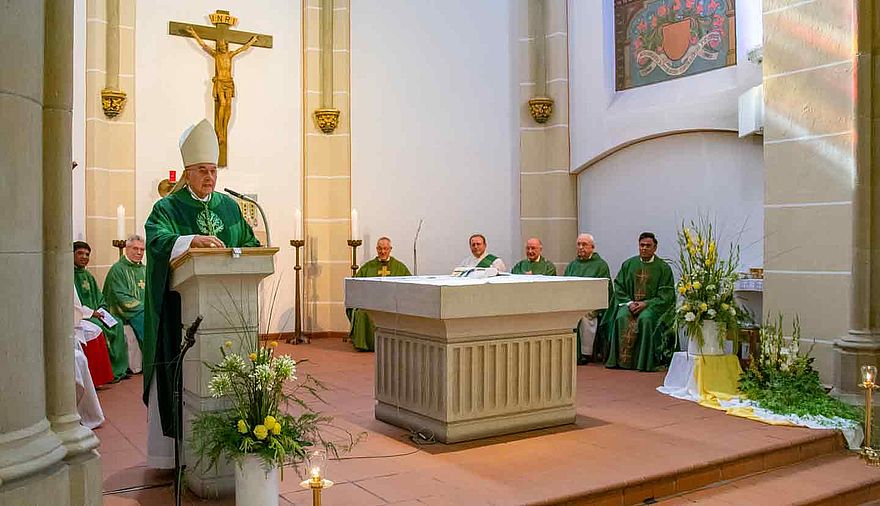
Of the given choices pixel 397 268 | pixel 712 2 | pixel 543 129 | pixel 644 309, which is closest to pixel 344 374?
pixel 397 268

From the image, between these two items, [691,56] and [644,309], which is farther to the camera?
[691,56]

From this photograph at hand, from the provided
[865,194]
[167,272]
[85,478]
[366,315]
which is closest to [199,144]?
[167,272]

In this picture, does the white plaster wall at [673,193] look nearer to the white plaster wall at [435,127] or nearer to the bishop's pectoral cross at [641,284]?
the bishop's pectoral cross at [641,284]

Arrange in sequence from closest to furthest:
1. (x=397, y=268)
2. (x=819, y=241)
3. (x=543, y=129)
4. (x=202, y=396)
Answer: (x=202, y=396) < (x=819, y=241) < (x=397, y=268) < (x=543, y=129)

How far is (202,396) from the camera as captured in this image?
378cm

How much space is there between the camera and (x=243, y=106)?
9.66m

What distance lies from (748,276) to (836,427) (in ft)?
7.99

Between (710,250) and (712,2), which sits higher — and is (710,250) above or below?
below

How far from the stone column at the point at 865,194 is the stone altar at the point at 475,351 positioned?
76.2 inches

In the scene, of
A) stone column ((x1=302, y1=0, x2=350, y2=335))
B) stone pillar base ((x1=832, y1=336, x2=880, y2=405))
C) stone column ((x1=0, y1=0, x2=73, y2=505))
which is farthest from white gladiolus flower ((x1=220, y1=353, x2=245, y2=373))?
stone column ((x1=302, y1=0, x2=350, y2=335))

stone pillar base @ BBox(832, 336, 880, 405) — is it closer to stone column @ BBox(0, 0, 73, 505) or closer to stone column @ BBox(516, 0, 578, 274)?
stone column @ BBox(516, 0, 578, 274)

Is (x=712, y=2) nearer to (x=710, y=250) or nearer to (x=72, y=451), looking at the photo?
(x=710, y=250)

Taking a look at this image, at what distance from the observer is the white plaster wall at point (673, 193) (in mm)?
8141

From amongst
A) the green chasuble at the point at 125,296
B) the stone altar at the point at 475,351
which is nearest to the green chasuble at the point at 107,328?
the green chasuble at the point at 125,296
